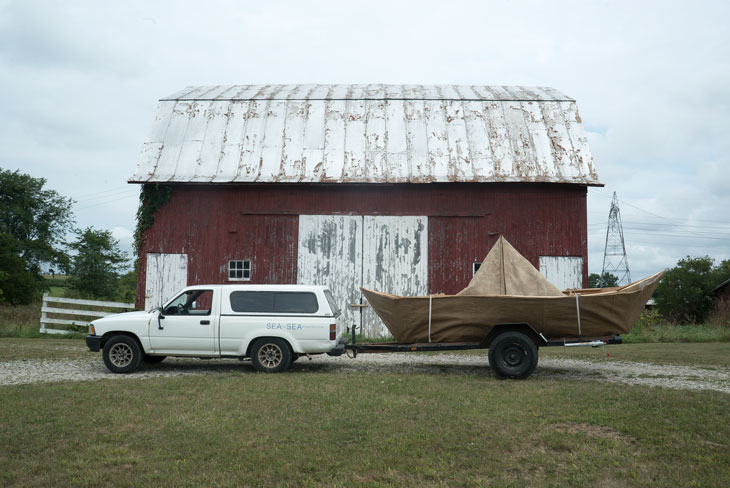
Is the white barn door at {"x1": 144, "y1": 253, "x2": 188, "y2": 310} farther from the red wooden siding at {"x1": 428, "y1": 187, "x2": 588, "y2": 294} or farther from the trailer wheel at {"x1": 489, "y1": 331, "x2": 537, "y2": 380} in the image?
the trailer wheel at {"x1": 489, "y1": 331, "x2": 537, "y2": 380}

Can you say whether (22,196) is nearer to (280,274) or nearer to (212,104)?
(212,104)

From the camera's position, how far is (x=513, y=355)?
9.59 metres

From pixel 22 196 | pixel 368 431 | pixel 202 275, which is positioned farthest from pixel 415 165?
pixel 22 196

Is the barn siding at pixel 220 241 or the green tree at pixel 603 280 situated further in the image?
the green tree at pixel 603 280

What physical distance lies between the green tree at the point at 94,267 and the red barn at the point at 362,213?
30008mm

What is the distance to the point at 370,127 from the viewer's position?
1842cm

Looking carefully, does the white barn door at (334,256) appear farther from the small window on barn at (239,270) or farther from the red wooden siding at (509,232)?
the red wooden siding at (509,232)

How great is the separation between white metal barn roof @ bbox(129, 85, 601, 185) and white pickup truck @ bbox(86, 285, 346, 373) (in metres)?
6.82

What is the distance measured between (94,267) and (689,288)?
49.8m

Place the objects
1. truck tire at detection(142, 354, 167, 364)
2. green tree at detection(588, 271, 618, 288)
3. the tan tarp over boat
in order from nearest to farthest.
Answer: the tan tarp over boat, truck tire at detection(142, 354, 167, 364), green tree at detection(588, 271, 618, 288)

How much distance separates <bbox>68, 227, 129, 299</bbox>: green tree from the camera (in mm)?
44000

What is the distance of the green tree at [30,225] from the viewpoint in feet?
120

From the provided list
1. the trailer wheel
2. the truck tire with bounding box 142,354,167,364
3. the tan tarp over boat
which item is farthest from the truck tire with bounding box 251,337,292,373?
the trailer wheel

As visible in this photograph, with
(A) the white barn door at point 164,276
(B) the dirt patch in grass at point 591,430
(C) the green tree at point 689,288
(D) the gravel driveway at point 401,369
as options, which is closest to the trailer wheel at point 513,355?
(D) the gravel driveway at point 401,369
